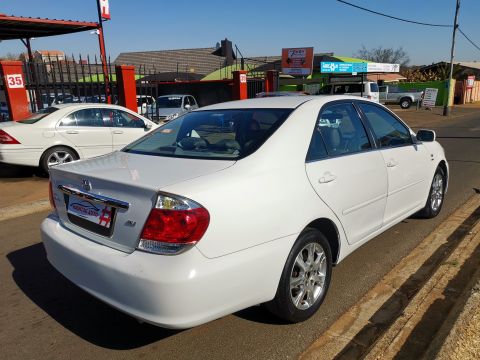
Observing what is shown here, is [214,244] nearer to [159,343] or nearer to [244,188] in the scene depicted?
[244,188]

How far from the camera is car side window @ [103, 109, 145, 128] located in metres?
8.76

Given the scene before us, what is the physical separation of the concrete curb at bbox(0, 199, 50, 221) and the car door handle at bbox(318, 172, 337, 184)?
15.2ft

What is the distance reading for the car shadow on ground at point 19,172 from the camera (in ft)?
27.9

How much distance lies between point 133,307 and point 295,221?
110 cm

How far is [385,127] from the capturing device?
4180 mm

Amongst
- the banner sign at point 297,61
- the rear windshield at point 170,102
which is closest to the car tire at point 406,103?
the banner sign at point 297,61

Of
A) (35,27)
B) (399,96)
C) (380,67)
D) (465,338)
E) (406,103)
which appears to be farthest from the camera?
(399,96)

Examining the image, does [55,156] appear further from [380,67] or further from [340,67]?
[380,67]

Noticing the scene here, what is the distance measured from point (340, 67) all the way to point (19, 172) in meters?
24.9

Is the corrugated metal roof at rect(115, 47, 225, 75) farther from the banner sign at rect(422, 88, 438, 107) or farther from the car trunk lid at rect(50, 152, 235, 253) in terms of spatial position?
the car trunk lid at rect(50, 152, 235, 253)

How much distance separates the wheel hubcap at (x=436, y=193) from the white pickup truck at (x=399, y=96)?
103ft

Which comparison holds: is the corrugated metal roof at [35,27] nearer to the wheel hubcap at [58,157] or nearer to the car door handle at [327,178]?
the wheel hubcap at [58,157]

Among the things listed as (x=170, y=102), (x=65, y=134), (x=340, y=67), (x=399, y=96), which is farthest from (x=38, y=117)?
(x=399, y=96)

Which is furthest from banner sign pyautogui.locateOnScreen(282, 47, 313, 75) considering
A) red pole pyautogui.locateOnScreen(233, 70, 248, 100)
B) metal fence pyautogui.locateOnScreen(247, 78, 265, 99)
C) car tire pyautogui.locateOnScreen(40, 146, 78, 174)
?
car tire pyautogui.locateOnScreen(40, 146, 78, 174)
